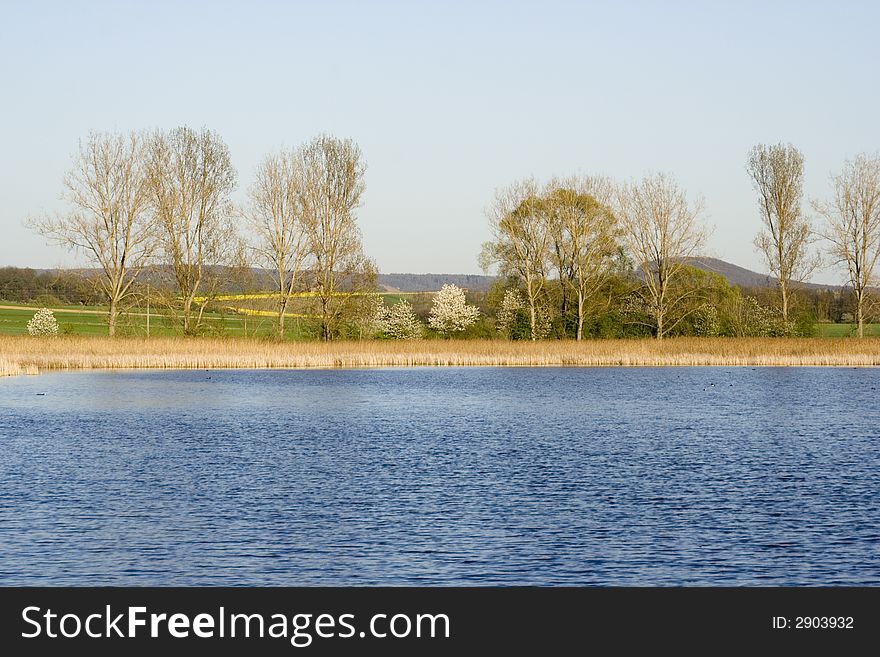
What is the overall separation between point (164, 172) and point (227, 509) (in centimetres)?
4579

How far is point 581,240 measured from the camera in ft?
206

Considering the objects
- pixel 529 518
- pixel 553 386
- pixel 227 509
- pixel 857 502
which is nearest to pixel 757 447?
pixel 857 502

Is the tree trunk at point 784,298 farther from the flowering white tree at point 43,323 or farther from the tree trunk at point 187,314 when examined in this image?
the flowering white tree at point 43,323

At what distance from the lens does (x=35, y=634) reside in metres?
10.2

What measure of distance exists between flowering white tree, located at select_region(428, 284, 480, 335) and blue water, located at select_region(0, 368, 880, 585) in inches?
1593

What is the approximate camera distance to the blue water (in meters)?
12.2

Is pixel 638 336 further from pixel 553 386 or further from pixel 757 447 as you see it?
pixel 757 447

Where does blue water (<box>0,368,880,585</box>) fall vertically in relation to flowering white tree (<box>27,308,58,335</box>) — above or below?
below

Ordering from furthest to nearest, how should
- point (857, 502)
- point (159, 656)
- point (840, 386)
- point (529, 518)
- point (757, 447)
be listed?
1. point (840, 386)
2. point (757, 447)
3. point (857, 502)
4. point (529, 518)
5. point (159, 656)

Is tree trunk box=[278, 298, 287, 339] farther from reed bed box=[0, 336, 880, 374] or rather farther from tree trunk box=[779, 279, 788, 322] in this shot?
tree trunk box=[779, 279, 788, 322]

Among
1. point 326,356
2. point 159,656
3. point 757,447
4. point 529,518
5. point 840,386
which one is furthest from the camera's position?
point 326,356

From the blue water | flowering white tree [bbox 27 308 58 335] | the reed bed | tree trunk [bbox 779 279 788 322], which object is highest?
tree trunk [bbox 779 279 788 322]

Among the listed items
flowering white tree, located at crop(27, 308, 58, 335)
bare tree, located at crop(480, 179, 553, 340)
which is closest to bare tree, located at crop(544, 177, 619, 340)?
bare tree, located at crop(480, 179, 553, 340)

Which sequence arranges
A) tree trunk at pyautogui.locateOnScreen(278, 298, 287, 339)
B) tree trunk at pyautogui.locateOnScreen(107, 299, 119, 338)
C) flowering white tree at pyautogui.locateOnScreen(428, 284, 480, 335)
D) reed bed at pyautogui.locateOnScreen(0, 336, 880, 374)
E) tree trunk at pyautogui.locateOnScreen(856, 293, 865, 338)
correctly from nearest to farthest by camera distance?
reed bed at pyautogui.locateOnScreen(0, 336, 880, 374) → tree trunk at pyautogui.locateOnScreen(107, 299, 119, 338) → tree trunk at pyautogui.locateOnScreen(278, 298, 287, 339) → tree trunk at pyautogui.locateOnScreen(856, 293, 865, 338) → flowering white tree at pyautogui.locateOnScreen(428, 284, 480, 335)
